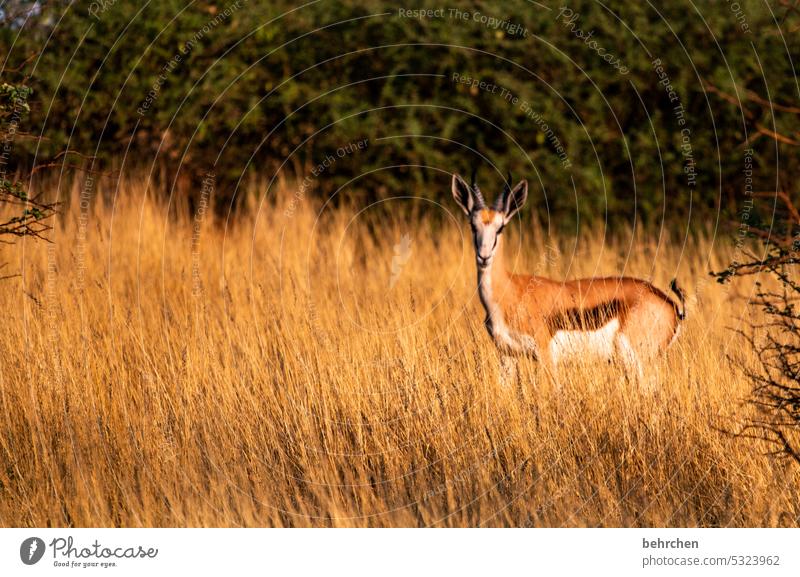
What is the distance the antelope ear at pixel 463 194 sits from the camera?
A: 7540 millimetres

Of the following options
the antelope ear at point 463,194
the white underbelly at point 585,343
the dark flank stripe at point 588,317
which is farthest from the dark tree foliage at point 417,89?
the white underbelly at point 585,343

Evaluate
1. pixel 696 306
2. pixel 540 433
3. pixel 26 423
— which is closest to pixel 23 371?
pixel 26 423

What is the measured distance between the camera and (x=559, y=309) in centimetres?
775

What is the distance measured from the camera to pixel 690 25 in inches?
468

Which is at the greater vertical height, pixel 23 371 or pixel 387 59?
pixel 387 59

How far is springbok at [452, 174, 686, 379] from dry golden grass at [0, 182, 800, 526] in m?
0.23

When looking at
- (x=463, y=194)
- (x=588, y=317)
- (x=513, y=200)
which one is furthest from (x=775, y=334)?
(x=463, y=194)

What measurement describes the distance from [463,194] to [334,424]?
2.49 metres

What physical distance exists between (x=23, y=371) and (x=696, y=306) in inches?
200

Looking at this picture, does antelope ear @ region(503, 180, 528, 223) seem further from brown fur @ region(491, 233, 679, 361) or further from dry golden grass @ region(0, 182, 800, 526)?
dry golden grass @ region(0, 182, 800, 526)

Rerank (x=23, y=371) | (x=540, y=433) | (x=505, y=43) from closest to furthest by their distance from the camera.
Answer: (x=540, y=433)
(x=23, y=371)
(x=505, y=43)

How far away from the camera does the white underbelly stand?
736 cm

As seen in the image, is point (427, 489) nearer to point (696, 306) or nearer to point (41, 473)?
point (41, 473)

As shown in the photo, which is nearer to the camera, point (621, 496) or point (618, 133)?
point (621, 496)
